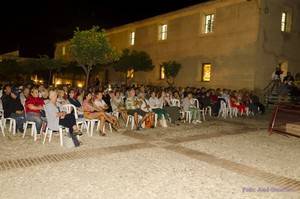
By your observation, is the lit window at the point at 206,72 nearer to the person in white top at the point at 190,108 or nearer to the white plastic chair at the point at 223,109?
the white plastic chair at the point at 223,109

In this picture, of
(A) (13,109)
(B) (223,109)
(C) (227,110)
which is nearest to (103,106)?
(A) (13,109)

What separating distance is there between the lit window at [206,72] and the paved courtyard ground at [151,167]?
12.5 m

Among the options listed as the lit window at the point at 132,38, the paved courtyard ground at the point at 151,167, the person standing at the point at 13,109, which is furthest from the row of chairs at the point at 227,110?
the lit window at the point at 132,38

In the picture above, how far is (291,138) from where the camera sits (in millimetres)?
10258

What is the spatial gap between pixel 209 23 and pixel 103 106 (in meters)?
14.2

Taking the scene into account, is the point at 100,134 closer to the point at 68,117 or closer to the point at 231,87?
the point at 68,117

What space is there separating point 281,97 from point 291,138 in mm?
9079

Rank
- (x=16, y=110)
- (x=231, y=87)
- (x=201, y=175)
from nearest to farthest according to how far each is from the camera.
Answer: (x=201, y=175), (x=16, y=110), (x=231, y=87)

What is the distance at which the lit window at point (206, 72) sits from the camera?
22.0 meters

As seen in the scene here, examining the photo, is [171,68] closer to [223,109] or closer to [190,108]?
[223,109]

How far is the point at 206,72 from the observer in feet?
73.1

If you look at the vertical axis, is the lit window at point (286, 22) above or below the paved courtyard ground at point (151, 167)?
above

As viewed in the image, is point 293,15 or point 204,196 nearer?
point 204,196

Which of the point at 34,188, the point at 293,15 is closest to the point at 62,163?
the point at 34,188
